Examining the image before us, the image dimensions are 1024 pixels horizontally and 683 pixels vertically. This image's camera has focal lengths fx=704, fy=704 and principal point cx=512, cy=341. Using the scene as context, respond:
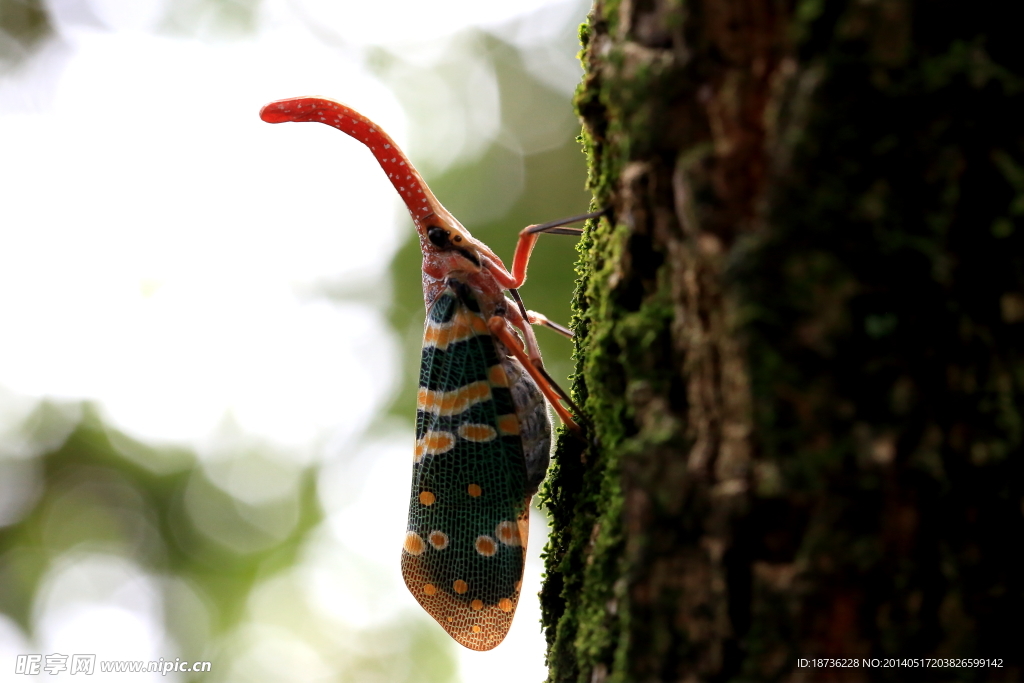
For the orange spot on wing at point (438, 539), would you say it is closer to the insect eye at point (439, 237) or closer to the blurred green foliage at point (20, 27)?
the insect eye at point (439, 237)

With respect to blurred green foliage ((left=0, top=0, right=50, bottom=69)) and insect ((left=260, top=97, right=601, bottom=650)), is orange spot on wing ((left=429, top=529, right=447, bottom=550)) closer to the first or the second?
insect ((left=260, top=97, right=601, bottom=650))

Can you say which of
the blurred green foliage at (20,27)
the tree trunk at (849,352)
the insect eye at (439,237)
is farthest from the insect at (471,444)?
the blurred green foliage at (20,27)

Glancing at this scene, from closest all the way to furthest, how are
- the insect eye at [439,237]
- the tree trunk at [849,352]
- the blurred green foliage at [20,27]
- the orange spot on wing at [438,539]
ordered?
the tree trunk at [849,352], the orange spot on wing at [438,539], the insect eye at [439,237], the blurred green foliage at [20,27]

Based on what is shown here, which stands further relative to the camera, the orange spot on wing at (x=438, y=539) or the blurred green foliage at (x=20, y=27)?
the blurred green foliage at (x=20, y=27)

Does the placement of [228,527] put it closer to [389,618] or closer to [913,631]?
[389,618]

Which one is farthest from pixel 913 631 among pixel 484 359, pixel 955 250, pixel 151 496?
pixel 151 496

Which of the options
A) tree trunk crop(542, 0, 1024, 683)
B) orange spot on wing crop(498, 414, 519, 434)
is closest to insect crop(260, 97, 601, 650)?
orange spot on wing crop(498, 414, 519, 434)

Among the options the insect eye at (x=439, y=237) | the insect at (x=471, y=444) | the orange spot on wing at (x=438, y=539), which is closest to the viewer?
the insect at (x=471, y=444)
